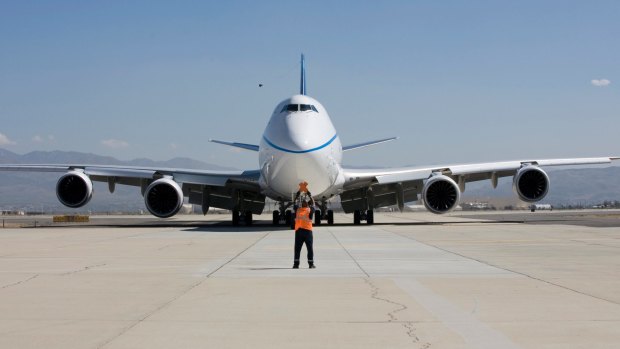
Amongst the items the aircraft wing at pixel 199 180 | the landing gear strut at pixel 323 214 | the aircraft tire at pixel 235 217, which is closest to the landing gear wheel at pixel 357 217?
the landing gear strut at pixel 323 214

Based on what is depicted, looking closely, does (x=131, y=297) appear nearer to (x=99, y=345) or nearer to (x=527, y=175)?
(x=99, y=345)

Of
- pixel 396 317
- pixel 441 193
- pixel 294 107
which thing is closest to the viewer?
pixel 396 317

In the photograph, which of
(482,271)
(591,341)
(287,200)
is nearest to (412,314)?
(591,341)

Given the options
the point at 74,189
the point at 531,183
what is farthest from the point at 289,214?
the point at 531,183

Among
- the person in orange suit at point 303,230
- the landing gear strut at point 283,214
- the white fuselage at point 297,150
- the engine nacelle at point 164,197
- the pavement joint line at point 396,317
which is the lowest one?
the pavement joint line at point 396,317

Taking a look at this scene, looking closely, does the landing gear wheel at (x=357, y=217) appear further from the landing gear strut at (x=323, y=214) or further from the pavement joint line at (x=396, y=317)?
the pavement joint line at (x=396, y=317)

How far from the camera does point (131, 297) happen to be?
8914 mm

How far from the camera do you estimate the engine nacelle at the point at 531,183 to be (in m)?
30.9

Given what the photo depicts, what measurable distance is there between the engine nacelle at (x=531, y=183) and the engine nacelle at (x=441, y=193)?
278cm

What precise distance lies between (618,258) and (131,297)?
9479 millimetres

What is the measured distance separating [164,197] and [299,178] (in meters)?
6.89

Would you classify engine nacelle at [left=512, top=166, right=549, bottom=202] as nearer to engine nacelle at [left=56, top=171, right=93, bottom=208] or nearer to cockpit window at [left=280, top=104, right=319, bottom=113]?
cockpit window at [left=280, top=104, right=319, bottom=113]

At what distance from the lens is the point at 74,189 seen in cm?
3109

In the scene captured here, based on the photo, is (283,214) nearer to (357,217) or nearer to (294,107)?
(357,217)
